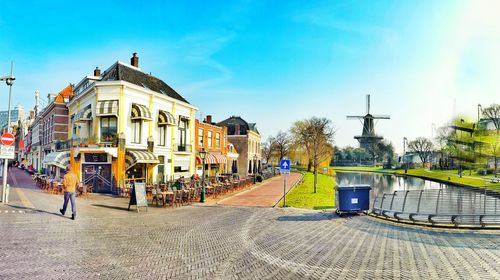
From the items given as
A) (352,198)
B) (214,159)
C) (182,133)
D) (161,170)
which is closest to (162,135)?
(161,170)

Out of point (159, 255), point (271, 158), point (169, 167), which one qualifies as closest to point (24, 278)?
point (159, 255)

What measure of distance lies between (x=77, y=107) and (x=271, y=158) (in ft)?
212

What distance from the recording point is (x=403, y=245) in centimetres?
862

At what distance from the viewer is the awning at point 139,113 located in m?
21.3

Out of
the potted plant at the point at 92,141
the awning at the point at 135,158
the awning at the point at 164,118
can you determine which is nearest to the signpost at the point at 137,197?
the awning at the point at 135,158

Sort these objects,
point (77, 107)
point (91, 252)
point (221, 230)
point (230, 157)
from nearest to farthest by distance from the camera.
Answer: point (91, 252) < point (221, 230) < point (77, 107) < point (230, 157)

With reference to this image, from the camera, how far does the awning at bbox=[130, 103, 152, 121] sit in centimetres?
2128

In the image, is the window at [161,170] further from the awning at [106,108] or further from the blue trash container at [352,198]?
the blue trash container at [352,198]

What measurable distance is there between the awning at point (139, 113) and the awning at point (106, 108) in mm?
1295

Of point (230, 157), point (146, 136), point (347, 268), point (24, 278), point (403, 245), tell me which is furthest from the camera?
point (230, 157)

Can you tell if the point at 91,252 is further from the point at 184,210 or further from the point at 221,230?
the point at 184,210

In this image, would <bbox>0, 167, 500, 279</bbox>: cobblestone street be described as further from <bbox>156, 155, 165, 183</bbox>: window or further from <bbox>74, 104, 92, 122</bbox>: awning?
<bbox>156, 155, 165, 183</bbox>: window

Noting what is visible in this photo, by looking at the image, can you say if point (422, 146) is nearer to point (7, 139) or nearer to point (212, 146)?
point (212, 146)

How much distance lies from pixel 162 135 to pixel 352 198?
17.3 meters
